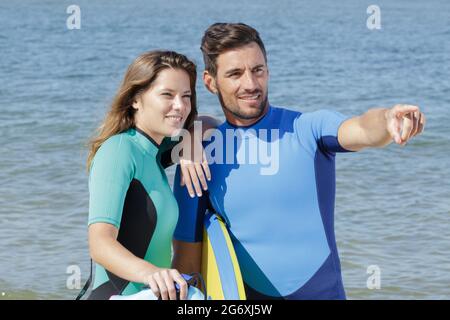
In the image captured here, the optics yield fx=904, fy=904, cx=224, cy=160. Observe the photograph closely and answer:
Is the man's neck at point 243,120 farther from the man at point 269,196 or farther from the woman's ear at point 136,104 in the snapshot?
the woman's ear at point 136,104

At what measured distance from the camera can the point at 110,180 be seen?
2.72m

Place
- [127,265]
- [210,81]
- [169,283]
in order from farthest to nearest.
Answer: [210,81] → [127,265] → [169,283]

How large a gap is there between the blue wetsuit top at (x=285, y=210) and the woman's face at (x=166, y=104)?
23cm

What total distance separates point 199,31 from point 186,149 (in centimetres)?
1517

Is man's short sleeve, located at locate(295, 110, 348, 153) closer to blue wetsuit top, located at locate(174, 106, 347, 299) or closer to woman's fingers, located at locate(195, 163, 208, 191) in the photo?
blue wetsuit top, located at locate(174, 106, 347, 299)

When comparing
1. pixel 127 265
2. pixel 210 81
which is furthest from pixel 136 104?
pixel 127 265

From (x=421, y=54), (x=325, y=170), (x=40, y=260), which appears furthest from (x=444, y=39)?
(x=325, y=170)

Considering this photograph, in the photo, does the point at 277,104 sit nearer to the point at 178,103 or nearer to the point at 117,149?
the point at 178,103

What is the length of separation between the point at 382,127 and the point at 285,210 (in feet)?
1.53

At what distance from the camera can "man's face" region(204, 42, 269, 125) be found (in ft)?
10.0

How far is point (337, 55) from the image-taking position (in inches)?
601
